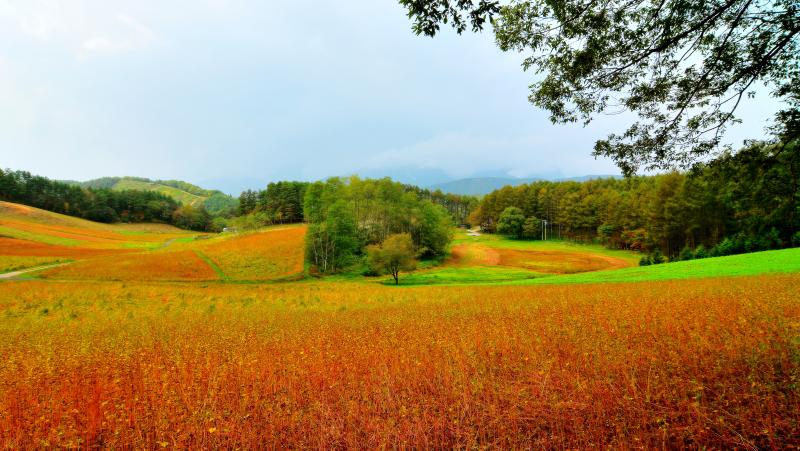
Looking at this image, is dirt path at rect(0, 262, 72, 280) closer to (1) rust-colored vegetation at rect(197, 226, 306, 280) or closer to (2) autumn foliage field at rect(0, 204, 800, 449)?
(1) rust-colored vegetation at rect(197, 226, 306, 280)

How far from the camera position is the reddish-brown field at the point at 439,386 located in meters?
3.81

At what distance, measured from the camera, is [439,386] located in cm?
508

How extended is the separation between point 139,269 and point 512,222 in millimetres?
92837

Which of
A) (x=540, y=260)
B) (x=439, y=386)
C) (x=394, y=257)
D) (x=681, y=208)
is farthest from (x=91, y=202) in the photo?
(x=681, y=208)

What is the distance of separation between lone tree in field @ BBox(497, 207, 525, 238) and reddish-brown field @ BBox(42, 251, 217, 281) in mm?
85117

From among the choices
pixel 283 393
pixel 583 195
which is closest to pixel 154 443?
pixel 283 393

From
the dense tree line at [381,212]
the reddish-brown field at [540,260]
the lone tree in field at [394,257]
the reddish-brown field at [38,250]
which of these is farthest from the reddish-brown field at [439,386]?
the reddish-brown field at [38,250]

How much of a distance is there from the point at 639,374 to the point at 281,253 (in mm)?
55981

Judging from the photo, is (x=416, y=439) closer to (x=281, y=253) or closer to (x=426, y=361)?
(x=426, y=361)

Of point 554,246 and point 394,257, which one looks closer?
point 394,257

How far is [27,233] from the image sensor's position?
6128cm

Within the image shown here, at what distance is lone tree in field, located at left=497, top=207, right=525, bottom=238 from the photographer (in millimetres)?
104625

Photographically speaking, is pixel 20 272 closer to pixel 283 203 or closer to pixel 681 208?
pixel 283 203

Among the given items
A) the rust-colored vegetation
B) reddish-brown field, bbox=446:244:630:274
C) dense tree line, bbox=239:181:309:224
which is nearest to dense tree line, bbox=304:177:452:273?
reddish-brown field, bbox=446:244:630:274
